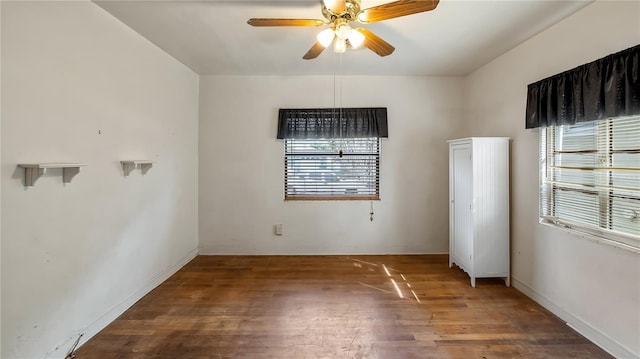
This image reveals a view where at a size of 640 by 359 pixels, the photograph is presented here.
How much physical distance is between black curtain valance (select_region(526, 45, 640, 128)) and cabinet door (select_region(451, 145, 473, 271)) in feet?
2.17

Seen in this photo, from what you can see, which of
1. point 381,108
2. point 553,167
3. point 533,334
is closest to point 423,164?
point 381,108

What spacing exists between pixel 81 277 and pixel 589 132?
4.01m

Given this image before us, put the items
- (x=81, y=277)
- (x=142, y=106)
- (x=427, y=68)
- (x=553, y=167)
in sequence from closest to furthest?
1. (x=81, y=277)
2. (x=553, y=167)
3. (x=142, y=106)
4. (x=427, y=68)

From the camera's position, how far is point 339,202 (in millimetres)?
3648

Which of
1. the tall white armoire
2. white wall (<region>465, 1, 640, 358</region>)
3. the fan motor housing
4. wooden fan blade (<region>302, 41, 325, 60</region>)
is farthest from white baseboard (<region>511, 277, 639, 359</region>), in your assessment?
wooden fan blade (<region>302, 41, 325, 60</region>)

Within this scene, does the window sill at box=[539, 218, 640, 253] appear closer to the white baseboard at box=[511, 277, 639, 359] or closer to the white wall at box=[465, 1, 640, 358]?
the white wall at box=[465, 1, 640, 358]

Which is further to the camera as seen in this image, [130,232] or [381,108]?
[381,108]

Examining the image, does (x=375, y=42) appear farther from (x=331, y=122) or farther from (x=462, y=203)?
(x=462, y=203)

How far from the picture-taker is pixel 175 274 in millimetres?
3035

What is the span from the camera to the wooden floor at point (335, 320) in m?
1.81

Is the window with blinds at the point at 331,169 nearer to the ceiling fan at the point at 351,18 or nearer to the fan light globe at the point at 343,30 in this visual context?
the ceiling fan at the point at 351,18

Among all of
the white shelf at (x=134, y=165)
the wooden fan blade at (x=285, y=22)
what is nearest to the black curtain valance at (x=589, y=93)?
the wooden fan blade at (x=285, y=22)

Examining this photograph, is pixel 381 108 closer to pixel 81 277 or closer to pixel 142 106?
pixel 142 106

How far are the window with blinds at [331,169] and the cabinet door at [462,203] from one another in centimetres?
100
